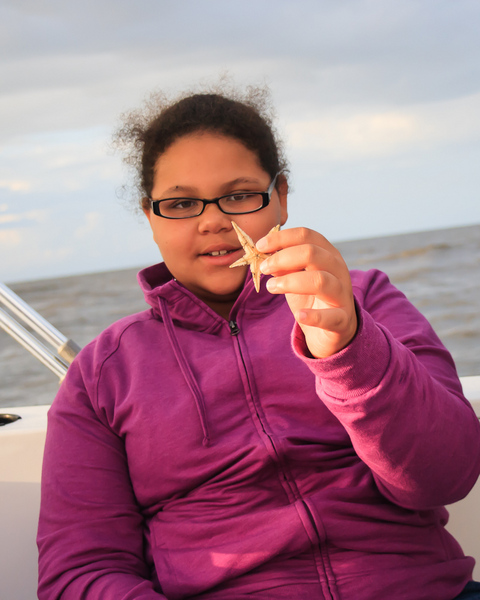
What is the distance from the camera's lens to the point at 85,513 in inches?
42.4

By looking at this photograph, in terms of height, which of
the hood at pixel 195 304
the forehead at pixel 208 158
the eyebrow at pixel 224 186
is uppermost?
the forehead at pixel 208 158

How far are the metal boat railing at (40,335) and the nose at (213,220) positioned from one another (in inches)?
26.5

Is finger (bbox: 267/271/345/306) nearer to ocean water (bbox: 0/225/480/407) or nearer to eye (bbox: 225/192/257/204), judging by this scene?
eye (bbox: 225/192/257/204)

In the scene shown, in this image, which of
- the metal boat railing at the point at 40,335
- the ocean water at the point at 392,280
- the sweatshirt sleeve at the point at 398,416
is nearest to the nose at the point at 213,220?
the sweatshirt sleeve at the point at 398,416

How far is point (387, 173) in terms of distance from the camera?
14.2 metres

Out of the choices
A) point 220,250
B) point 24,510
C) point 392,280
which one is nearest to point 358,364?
point 220,250

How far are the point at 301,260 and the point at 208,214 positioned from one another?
47 centimetres

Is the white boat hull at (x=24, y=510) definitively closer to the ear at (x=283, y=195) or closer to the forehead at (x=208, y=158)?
the ear at (x=283, y=195)

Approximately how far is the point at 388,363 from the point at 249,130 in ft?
2.17

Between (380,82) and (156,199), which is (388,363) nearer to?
(156,199)

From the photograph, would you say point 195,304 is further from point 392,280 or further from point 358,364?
point 392,280

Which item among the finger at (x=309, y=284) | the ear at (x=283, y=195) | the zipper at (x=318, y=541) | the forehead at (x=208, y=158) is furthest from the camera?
the ear at (x=283, y=195)

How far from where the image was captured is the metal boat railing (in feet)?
5.37

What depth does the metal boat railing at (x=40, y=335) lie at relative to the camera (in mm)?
1638
